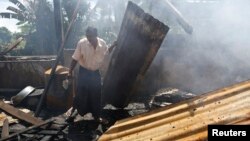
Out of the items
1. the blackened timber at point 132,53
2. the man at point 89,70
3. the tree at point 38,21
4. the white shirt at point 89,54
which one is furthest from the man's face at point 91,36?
the tree at point 38,21

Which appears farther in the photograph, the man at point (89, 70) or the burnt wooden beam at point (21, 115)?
the man at point (89, 70)

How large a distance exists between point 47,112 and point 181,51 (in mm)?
4481

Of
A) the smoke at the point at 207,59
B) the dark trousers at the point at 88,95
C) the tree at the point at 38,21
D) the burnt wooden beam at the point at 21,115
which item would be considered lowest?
the burnt wooden beam at the point at 21,115

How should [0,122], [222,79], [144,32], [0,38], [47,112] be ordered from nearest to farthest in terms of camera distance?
[0,122] → [144,32] → [47,112] → [222,79] → [0,38]

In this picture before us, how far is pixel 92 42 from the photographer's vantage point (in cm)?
674

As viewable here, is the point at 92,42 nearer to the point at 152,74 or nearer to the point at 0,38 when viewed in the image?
the point at 152,74

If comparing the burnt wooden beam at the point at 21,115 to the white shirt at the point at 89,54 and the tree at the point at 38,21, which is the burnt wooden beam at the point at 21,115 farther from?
the tree at the point at 38,21

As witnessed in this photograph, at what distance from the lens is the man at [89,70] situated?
677 centimetres

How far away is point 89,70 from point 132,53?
1.26 meters

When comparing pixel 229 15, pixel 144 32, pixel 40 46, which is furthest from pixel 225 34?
pixel 40 46

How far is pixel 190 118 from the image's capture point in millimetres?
3180

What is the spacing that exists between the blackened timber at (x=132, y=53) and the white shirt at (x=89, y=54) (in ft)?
2.99

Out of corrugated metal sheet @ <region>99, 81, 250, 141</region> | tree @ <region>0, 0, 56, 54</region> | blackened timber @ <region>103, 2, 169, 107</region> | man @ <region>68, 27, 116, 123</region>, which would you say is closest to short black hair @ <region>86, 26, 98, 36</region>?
man @ <region>68, 27, 116, 123</region>

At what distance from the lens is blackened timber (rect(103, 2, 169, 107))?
7.09 metres
